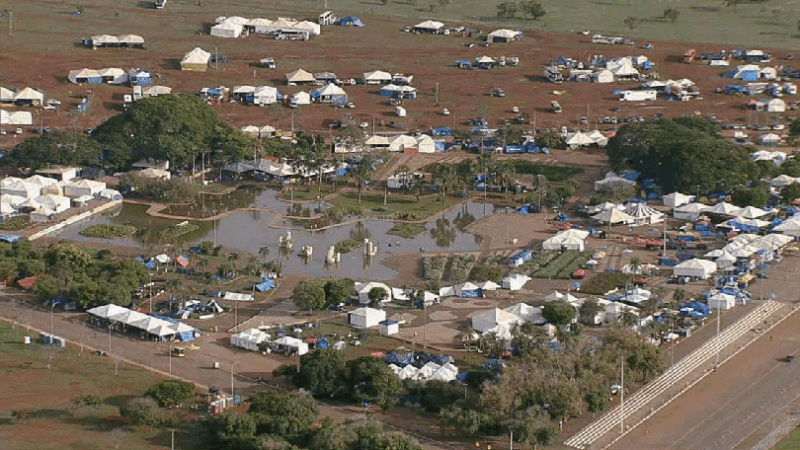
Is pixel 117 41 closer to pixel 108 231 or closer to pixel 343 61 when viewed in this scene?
pixel 343 61

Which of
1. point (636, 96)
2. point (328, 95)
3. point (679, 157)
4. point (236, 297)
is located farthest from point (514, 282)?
point (636, 96)

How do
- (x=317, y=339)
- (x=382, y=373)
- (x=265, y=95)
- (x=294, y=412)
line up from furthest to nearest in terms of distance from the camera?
(x=265, y=95), (x=317, y=339), (x=382, y=373), (x=294, y=412)

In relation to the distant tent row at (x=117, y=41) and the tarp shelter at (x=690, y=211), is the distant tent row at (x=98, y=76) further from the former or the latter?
the tarp shelter at (x=690, y=211)

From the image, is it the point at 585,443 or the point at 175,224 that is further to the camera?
the point at 175,224

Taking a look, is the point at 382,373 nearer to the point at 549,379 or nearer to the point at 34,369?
the point at 549,379

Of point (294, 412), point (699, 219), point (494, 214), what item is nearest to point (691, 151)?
point (699, 219)
